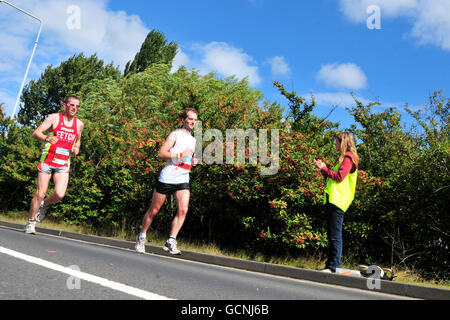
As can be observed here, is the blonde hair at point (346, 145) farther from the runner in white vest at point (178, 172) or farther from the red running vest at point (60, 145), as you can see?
the red running vest at point (60, 145)

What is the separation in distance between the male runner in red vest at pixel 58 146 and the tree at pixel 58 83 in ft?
110

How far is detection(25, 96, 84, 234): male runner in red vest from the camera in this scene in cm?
639

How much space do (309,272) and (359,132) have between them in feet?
20.9

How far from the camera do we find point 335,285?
5734 millimetres

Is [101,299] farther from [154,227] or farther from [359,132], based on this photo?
[359,132]

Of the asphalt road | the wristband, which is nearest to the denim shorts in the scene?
the asphalt road

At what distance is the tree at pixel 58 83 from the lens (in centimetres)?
3875

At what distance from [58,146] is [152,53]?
35.0 m

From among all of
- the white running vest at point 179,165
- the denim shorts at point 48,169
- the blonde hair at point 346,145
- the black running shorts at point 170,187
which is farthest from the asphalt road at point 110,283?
the blonde hair at point 346,145

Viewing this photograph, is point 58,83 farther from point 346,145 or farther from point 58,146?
point 346,145

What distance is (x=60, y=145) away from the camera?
6.51 metres

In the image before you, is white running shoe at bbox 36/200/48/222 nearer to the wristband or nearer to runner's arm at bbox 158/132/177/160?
runner's arm at bbox 158/132/177/160

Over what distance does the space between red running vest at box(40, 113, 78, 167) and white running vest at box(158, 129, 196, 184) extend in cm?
167
